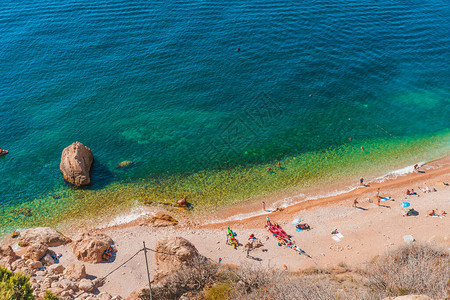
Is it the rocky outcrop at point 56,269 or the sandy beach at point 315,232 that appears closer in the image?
the rocky outcrop at point 56,269

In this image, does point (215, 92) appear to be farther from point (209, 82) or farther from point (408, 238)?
point (408, 238)

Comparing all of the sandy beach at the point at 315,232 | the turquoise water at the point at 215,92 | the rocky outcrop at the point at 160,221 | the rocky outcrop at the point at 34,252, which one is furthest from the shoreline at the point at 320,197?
the rocky outcrop at the point at 34,252

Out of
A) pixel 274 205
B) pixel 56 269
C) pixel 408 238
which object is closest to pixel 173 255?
pixel 56 269

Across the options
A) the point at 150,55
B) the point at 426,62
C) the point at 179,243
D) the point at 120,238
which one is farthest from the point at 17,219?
the point at 426,62

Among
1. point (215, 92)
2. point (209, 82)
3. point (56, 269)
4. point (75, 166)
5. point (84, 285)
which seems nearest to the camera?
point (84, 285)

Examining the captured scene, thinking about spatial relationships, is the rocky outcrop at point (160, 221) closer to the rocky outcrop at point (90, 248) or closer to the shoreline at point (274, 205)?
the shoreline at point (274, 205)

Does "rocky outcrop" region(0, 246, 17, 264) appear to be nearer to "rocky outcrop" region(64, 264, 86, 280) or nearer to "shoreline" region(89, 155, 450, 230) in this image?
"rocky outcrop" region(64, 264, 86, 280)

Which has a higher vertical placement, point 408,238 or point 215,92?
point 215,92
